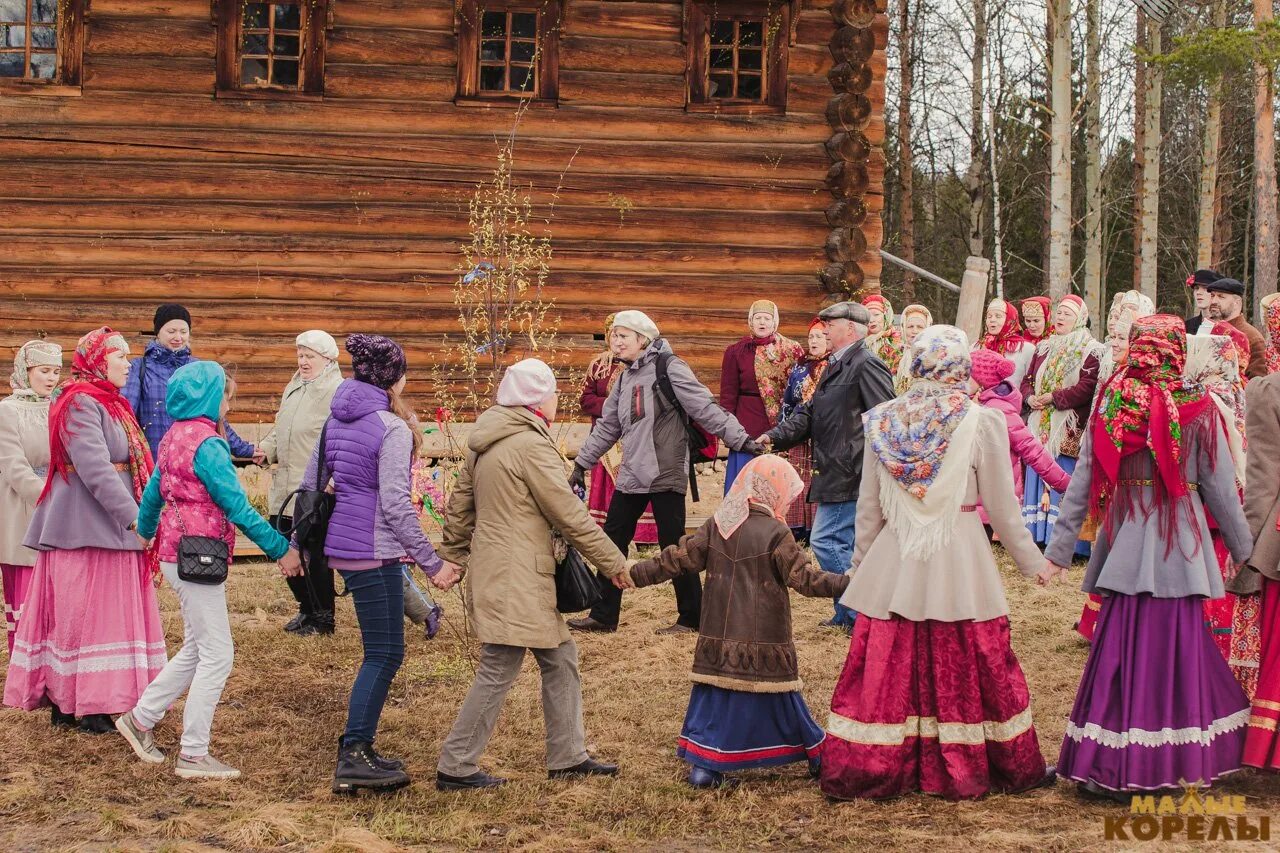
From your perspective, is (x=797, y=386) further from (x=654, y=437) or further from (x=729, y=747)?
(x=729, y=747)

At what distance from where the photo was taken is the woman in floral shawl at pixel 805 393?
9.45m

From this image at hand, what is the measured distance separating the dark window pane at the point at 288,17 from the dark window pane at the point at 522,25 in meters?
1.91

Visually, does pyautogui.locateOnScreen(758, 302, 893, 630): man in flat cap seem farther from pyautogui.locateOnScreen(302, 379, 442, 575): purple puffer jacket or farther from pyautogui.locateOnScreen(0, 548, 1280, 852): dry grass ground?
pyautogui.locateOnScreen(302, 379, 442, 575): purple puffer jacket

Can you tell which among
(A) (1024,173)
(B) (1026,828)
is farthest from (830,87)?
(A) (1024,173)

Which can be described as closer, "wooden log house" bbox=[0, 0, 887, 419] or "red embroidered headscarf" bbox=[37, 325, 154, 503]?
"red embroidered headscarf" bbox=[37, 325, 154, 503]

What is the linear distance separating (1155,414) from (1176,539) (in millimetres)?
496

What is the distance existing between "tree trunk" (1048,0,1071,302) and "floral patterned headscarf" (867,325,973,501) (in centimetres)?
1462

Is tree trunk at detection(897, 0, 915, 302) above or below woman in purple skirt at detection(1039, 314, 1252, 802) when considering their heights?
above

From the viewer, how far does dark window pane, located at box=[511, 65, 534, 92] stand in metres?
12.9

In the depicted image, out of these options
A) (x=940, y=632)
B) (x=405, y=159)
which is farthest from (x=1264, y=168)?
(x=940, y=632)

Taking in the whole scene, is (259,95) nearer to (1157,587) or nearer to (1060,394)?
(1060,394)

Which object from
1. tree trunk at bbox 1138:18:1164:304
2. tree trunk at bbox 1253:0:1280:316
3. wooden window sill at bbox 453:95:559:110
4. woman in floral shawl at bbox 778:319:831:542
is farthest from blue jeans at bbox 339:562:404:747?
tree trunk at bbox 1138:18:1164:304

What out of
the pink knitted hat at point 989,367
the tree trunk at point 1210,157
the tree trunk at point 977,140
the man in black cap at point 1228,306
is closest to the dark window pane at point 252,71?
the pink knitted hat at point 989,367

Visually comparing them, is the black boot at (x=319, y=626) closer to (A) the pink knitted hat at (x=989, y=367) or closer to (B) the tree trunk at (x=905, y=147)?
(A) the pink knitted hat at (x=989, y=367)
